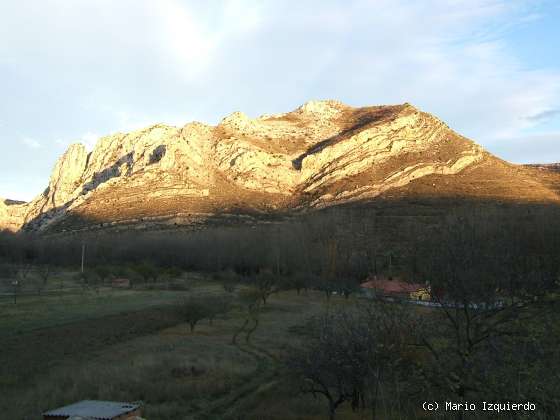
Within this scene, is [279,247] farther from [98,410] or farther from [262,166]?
[98,410]

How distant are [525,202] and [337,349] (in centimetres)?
8018

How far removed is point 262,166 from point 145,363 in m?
102

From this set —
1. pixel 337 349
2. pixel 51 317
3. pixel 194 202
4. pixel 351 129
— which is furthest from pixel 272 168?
pixel 337 349

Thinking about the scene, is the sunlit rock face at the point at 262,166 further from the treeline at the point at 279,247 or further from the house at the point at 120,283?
the house at the point at 120,283

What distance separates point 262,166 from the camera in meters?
125

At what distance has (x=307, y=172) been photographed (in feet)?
413

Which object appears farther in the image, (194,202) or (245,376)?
(194,202)

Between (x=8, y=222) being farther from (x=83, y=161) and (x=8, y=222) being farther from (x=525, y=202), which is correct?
(x=525, y=202)

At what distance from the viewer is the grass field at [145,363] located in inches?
725

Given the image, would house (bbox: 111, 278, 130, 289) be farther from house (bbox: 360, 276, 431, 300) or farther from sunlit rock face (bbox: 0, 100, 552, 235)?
house (bbox: 360, 276, 431, 300)

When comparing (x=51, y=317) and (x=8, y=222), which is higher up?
(x=8, y=222)

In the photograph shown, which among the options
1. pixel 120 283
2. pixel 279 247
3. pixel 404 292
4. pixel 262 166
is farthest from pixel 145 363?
pixel 262 166

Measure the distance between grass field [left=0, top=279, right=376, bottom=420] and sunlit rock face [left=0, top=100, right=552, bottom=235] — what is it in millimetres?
63004

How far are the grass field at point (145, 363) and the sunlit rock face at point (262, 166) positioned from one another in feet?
207
